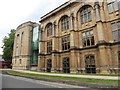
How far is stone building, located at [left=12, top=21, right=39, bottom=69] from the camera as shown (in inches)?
1511

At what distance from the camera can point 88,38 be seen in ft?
76.8

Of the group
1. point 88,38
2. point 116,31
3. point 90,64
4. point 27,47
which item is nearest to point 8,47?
point 27,47

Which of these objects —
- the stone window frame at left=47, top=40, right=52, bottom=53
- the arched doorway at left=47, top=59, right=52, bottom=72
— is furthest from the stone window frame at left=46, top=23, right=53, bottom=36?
the arched doorway at left=47, top=59, right=52, bottom=72

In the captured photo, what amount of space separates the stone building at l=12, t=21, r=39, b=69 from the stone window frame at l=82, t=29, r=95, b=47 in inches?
683

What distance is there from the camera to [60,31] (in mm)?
29062

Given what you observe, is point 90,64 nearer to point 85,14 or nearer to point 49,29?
point 85,14

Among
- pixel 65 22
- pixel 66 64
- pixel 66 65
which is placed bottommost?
pixel 66 65

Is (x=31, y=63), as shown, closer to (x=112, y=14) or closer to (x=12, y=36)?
(x=12, y=36)

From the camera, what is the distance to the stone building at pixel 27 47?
38.4 metres

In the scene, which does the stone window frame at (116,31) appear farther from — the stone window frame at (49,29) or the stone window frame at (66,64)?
the stone window frame at (49,29)

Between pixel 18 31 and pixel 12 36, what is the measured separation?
10.9 m

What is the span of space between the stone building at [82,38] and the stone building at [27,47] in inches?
269

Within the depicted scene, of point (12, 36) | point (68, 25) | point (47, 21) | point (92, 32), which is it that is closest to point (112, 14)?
point (92, 32)

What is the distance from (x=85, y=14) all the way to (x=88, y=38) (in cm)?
461
